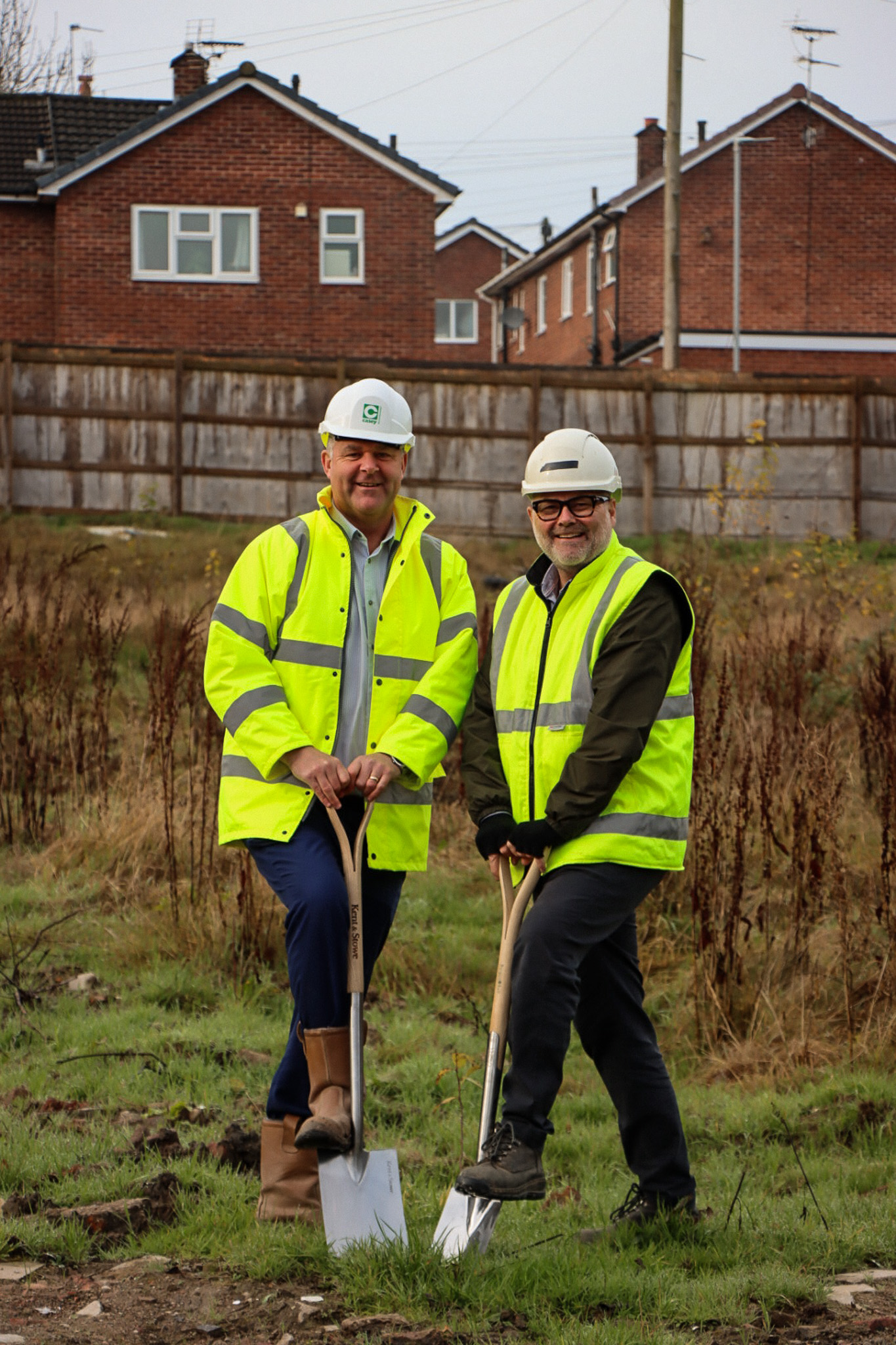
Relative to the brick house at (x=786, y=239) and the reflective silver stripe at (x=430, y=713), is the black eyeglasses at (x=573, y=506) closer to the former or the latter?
the reflective silver stripe at (x=430, y=713)

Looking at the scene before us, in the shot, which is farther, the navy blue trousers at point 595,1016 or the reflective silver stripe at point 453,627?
the reflective silver stripe at point 453,627

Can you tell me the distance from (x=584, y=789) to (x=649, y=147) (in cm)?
3974

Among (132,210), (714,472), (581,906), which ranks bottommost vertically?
(581,906)

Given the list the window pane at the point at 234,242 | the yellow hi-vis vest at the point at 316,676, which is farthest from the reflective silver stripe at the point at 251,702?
the window pane at the point at 234,242

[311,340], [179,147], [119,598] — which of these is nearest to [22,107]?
[179,147]

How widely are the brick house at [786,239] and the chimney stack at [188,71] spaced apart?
373 inches

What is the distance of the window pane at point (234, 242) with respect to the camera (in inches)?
1079

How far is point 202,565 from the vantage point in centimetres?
1520

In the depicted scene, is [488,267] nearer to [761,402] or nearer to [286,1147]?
[761,402]

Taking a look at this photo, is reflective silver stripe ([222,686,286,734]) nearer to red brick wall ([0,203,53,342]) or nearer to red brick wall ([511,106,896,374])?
red brick wall ([0,203,53,342])

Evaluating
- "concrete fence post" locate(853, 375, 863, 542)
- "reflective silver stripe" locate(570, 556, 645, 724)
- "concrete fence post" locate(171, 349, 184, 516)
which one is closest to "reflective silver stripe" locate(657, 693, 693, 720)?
"reflective silver stripe" locate(570, 556, 645, 724)

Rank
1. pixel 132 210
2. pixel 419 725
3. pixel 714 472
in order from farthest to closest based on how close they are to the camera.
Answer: pixel 132 210
pixel 714 472
pixel 419 725

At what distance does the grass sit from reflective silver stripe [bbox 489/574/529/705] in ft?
5.11

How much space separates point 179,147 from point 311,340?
4.13 meters
